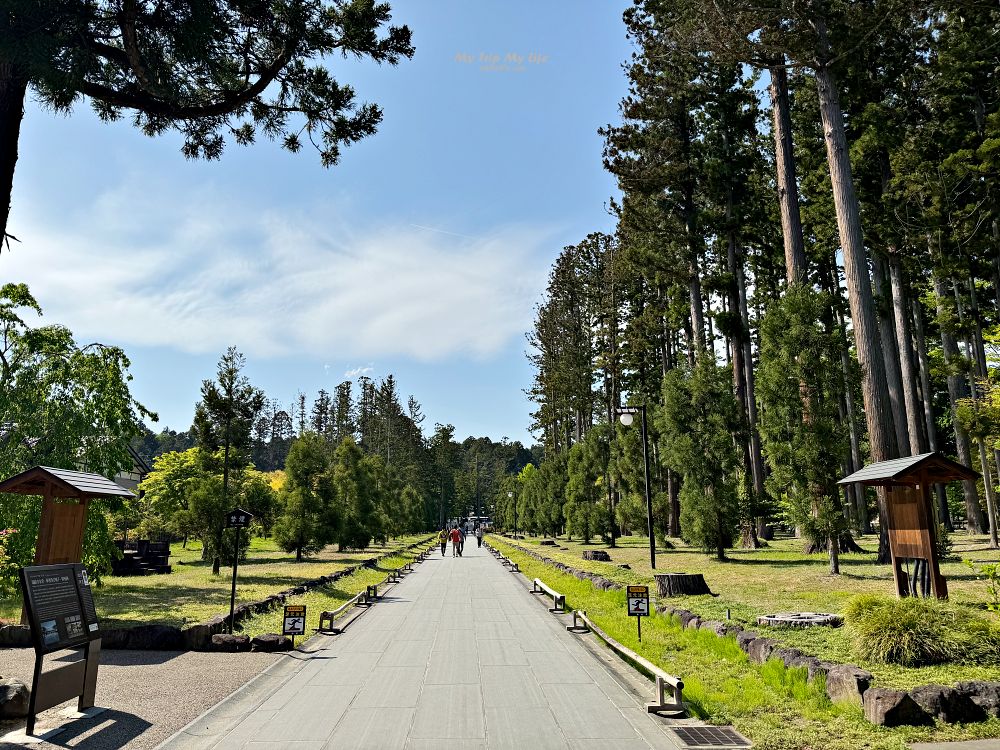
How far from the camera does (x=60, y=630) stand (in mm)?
6266

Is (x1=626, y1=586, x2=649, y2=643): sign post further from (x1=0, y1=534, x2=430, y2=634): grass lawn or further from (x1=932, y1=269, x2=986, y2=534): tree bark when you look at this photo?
(x1=932, y1=269, x2=986, y2=534): tree bark

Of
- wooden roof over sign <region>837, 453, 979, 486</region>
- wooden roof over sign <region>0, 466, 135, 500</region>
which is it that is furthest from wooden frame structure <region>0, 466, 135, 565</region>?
wooden roof over sign <region>837, 453, 979, 486</region>

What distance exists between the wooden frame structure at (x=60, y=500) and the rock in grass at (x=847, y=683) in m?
9.93

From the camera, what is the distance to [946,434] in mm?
45562

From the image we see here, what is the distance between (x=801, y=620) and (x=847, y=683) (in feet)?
13.2

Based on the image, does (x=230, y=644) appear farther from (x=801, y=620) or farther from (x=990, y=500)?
(x=990, y=500)

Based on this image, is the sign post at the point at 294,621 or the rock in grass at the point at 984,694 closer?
the rock in grass at the point at 984,694

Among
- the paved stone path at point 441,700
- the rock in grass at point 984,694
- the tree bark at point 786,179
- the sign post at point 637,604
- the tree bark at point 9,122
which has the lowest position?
the paved stone path at point 441,700

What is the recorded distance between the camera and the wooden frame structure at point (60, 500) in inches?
382

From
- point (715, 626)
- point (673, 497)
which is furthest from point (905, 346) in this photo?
point (715, 626)

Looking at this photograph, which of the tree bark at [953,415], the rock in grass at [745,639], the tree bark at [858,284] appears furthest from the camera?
the tree bark at [953,415]

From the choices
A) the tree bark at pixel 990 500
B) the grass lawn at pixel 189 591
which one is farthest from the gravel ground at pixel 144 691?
the tree bark at pixel 990 500

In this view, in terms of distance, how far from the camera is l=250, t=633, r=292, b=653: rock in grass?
976cm

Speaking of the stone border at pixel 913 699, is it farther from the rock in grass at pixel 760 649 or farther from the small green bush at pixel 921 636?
the small green bush at pixel 921 636
